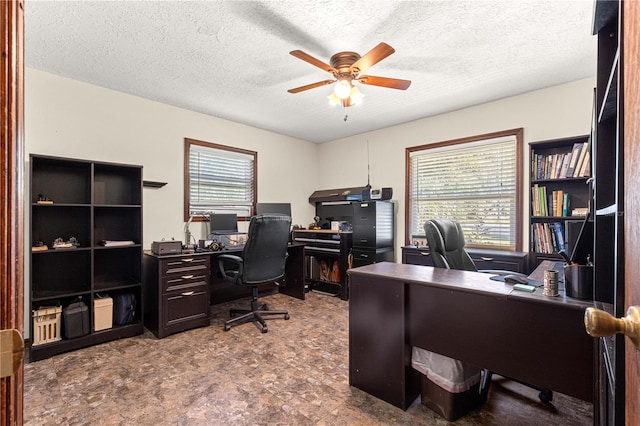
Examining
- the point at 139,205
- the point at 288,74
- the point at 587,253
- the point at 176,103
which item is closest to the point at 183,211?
Result: the point at 139,205

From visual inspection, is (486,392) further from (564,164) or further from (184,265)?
(184,265)

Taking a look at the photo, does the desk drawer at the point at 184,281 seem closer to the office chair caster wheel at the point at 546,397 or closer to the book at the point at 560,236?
the office chair caster wheel at the point at 546,397

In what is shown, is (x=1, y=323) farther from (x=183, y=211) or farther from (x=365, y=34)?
(x=183, y=211)

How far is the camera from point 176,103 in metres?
3.66

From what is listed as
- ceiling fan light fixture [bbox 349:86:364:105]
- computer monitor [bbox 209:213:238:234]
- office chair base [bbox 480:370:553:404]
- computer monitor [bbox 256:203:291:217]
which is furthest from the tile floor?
ceiling fan light fixture [bbox 349:86:364:105]

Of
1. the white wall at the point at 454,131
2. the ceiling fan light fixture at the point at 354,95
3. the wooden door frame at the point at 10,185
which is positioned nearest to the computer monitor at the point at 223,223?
the white wall at the point at 454,131

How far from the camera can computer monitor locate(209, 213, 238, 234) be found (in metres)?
3.85

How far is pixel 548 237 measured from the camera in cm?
304

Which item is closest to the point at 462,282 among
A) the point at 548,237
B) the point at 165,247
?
the point at 548,237

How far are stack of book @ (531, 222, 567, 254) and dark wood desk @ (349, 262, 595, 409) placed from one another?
175cm

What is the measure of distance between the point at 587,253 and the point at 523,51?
1.91 metres

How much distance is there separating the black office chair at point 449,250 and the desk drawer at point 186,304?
238 cm

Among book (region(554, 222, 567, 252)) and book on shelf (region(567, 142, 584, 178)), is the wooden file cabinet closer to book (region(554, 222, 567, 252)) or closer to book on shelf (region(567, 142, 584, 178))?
book (region(554, 222, 567, 252))

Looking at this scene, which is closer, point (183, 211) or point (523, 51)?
point (523, 51)
